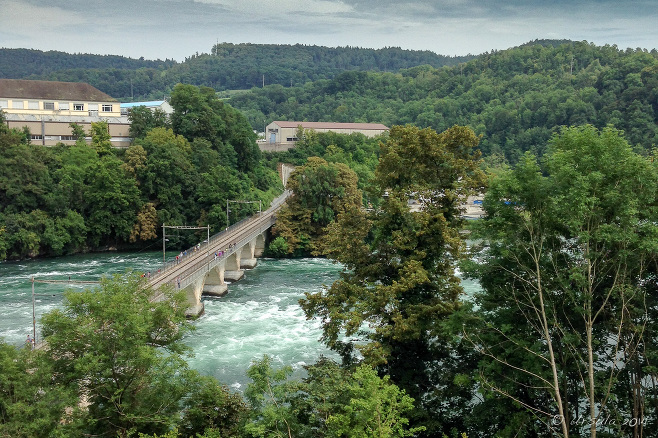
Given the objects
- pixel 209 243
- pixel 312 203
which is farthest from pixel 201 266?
pixel 312 203

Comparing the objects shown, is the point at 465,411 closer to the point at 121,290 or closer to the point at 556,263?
Answer: the point at 556,263

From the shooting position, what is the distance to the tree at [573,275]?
744 inches

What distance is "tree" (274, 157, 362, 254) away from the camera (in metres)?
71.9

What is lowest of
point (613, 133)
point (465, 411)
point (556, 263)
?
point (465, 411)

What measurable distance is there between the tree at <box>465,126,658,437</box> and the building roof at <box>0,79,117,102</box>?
78.0 meters

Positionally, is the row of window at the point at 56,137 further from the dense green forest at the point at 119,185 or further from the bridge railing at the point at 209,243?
the bridge railing at the point at 209,243

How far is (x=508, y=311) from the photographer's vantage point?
21422 millimetres

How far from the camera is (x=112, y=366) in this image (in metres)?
20.3

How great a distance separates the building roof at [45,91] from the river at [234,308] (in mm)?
29003

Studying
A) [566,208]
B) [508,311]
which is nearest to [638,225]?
[566,208]

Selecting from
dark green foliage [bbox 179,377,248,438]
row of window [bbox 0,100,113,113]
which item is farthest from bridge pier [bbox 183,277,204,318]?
row of window [bbox 0,100,113,113]

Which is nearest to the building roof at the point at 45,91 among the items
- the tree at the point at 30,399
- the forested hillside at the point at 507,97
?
the forested hillside at the point at 507,97

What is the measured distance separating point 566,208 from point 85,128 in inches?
2953

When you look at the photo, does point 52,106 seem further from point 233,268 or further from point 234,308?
point 234,308
